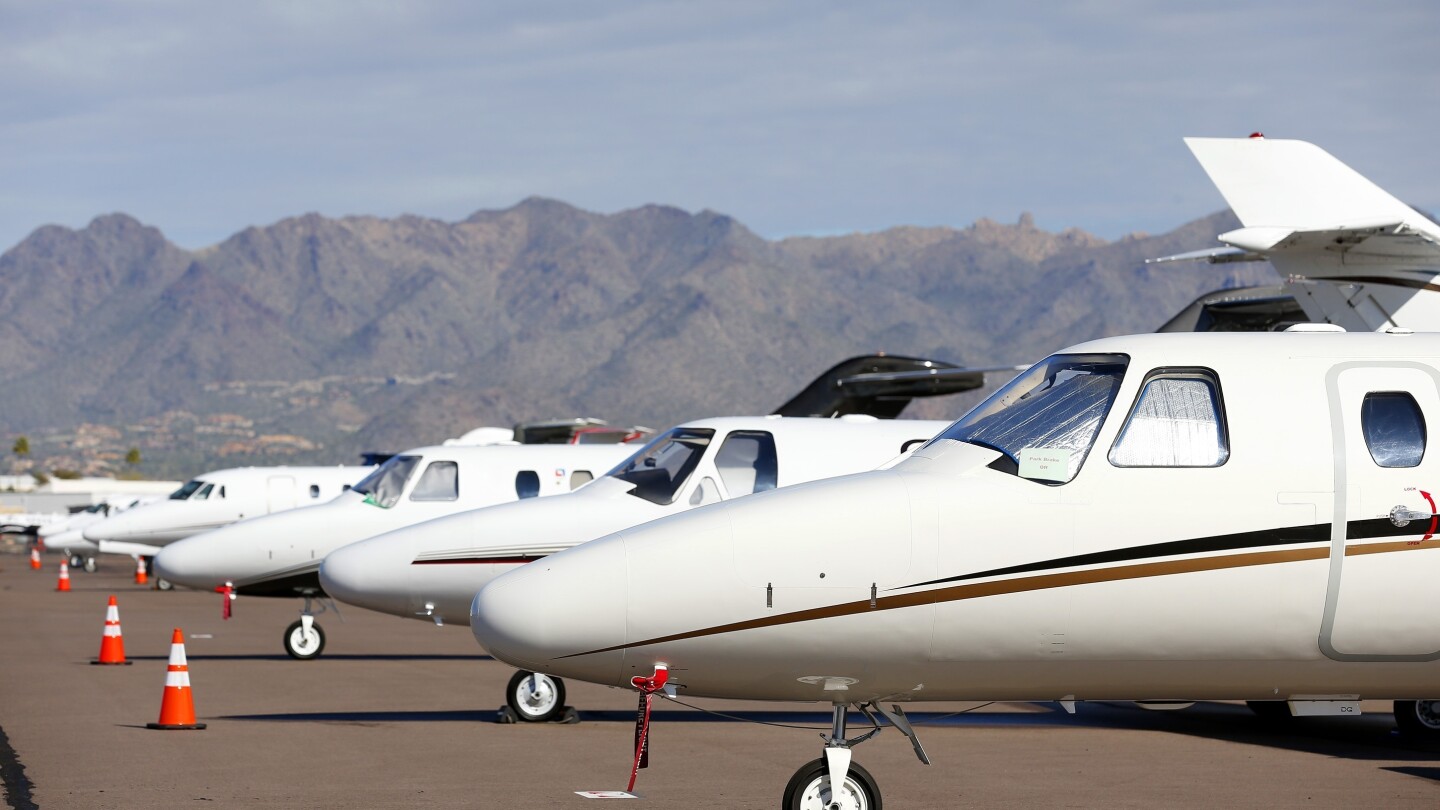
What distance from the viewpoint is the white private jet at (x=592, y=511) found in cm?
1583

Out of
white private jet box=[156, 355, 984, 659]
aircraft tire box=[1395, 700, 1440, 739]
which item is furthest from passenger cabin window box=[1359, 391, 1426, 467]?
white private jet box=[156, 355, 984, 659]

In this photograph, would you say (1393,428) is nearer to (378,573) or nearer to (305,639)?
(378,573)

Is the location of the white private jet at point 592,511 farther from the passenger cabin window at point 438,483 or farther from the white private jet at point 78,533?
the white private jet at point 78,533

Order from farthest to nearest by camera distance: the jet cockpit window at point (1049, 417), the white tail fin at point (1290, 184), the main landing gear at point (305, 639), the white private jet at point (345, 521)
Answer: the main landing gear at point (305, 639) → the white private jet at point (345, 521) → the white tail fin at point (1290, 184) → the jet cockpit window at point (1049, 417)

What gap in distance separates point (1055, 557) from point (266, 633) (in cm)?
2268

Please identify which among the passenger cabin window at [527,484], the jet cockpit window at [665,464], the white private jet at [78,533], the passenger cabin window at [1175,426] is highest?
the white private jet at [78,533]

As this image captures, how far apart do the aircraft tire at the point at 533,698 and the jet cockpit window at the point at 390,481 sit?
6.60m

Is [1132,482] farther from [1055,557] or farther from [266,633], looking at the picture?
[266,633]

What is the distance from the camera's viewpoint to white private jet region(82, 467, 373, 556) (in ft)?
102

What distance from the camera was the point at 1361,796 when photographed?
37.7 ft

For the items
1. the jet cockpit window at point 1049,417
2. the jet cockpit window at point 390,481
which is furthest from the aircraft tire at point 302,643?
the jet cockpit window at point 1049,417

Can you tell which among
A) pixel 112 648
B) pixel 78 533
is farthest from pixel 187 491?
pixel 78 533

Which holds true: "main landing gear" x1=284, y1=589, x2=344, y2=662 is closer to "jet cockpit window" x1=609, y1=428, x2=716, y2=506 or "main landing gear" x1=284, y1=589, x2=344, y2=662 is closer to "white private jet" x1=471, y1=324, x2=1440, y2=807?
"jet cockpit window" x1=609, y1=428, x2=716, y2=506

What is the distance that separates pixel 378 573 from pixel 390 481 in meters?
5.06
